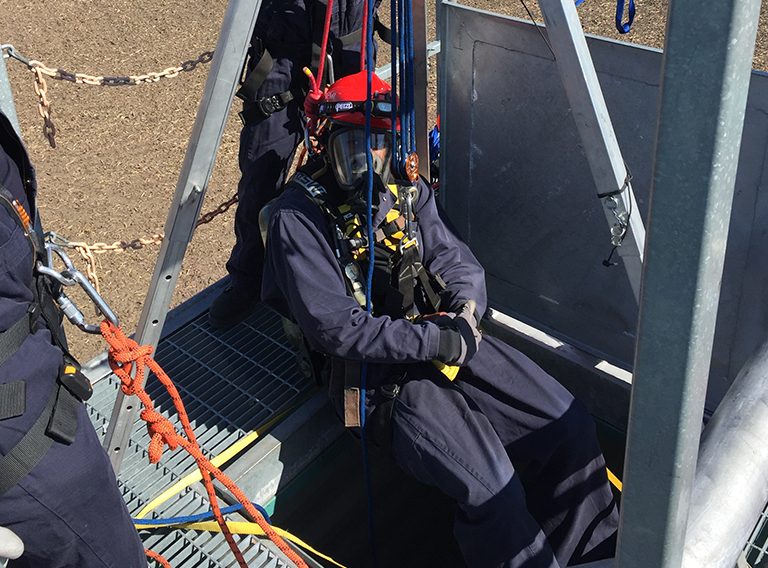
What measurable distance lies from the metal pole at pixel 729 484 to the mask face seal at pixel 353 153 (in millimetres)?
1784

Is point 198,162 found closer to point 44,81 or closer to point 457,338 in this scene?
point 457,338

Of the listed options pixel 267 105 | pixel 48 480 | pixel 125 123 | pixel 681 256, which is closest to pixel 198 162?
pixel 48 480

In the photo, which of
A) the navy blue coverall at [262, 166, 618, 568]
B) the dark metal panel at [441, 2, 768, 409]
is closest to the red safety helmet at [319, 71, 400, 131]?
the navy blue coverall at [262, 166, 618, 568]

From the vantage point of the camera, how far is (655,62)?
262cm

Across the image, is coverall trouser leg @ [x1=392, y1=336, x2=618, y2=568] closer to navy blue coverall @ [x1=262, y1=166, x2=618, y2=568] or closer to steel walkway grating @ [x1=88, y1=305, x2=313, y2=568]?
navy blue coverall @ [x1=262, y1=166, x2=618, y2=568]

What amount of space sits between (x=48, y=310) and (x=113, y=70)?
6.95 m

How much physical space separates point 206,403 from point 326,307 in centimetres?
92

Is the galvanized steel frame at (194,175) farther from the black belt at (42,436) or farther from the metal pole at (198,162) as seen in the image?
the black belt at (42,436)

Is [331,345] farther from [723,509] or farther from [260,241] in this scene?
[723,509]

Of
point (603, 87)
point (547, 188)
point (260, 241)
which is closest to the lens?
point (603, 87)

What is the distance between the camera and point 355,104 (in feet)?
8.16

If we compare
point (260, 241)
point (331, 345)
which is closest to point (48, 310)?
point (331, 345)

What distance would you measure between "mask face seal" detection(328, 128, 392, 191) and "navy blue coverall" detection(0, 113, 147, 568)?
1012 mm

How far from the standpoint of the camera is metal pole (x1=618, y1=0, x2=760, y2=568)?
597 millimetres
